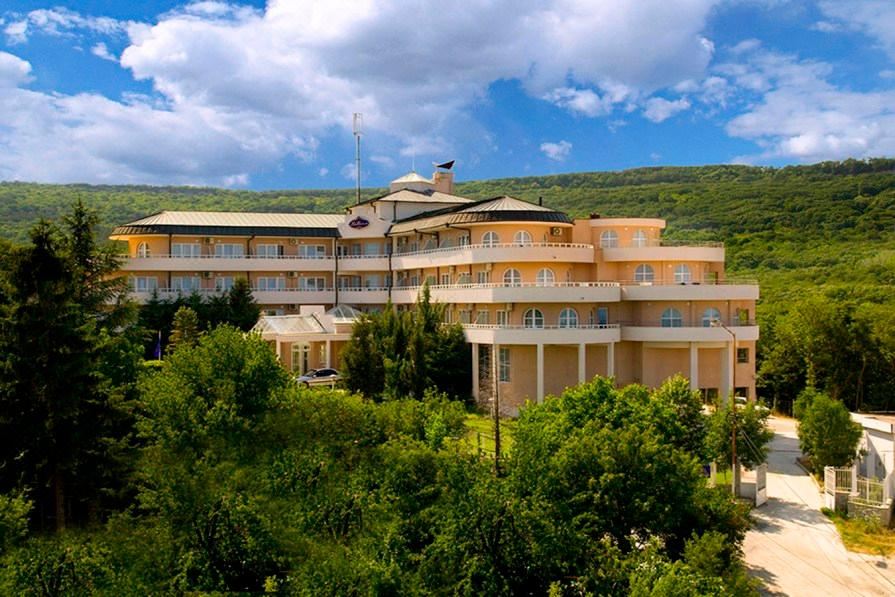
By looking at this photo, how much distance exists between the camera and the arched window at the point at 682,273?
50094 millimetres

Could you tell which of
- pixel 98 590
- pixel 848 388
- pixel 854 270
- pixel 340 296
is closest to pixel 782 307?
pixel 848 388

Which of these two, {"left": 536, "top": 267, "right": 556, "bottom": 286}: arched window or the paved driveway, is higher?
{"left": 536, "top": 267, "right": 556, "bottom": 286}: arched window

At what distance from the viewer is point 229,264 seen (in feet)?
194

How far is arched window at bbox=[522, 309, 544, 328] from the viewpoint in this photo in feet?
152

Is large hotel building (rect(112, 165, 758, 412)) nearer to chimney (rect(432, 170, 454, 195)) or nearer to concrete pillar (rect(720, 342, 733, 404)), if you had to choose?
concrete pillar (rect(720, 342, 733, 404))

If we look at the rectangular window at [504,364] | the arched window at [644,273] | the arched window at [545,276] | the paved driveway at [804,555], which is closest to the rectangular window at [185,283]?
the rectangular window at [504,364]

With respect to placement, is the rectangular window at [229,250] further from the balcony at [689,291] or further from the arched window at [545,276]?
the balcony at [689,291]

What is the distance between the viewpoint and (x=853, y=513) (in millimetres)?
32062

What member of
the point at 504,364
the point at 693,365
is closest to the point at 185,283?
the point at 504,364

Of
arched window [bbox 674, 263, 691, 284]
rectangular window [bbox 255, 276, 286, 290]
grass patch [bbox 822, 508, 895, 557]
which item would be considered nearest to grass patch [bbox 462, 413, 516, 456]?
grass patch [bbox 822, 508, 895, 557]

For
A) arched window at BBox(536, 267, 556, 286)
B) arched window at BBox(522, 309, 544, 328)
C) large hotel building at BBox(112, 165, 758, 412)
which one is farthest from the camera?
arched window at BBox(536, 267, 556, 286)

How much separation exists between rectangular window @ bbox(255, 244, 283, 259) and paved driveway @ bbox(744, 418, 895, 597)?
131 ft

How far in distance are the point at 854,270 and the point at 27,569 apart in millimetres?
81927

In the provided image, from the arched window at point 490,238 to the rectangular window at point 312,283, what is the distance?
16546 mm
